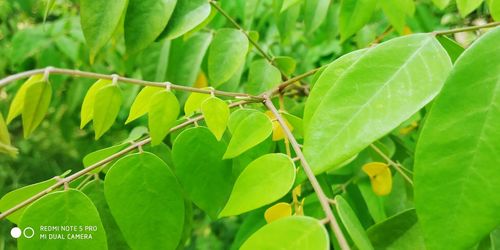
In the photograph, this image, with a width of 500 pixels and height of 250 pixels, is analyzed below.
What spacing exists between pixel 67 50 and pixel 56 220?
3.62ft

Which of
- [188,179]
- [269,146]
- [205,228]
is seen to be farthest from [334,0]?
[205,228]

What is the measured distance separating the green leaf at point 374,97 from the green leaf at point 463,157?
21 mm

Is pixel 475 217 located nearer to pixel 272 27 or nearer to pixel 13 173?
pixel 272 27

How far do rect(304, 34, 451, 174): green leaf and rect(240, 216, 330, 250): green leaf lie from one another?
4cm

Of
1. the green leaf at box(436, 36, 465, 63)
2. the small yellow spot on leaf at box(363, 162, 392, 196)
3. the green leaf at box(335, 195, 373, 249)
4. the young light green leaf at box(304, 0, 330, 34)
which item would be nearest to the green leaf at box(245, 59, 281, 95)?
the young light green leaf at box(304, 0, 330, 34)

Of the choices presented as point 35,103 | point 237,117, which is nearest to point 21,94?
point 35,103

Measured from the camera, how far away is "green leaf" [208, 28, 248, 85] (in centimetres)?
82

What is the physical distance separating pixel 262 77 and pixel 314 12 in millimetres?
200

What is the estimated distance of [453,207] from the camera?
335mm

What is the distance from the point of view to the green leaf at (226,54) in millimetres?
820

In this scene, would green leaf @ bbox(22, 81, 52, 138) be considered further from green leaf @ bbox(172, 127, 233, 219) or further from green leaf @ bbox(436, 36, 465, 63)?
green leaf @ bbox(436, 36, 465, 63)

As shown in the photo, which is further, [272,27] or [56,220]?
[272,27]

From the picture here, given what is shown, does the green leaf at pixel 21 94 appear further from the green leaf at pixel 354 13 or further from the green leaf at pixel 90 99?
the green leaf at pixel 354 13

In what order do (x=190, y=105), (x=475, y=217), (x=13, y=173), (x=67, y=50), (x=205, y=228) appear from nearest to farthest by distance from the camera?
(x=475, y=217) < (x=190, y=105) < (x=67, y=50) < (x=205, y=228) < (x=13, y=173)
